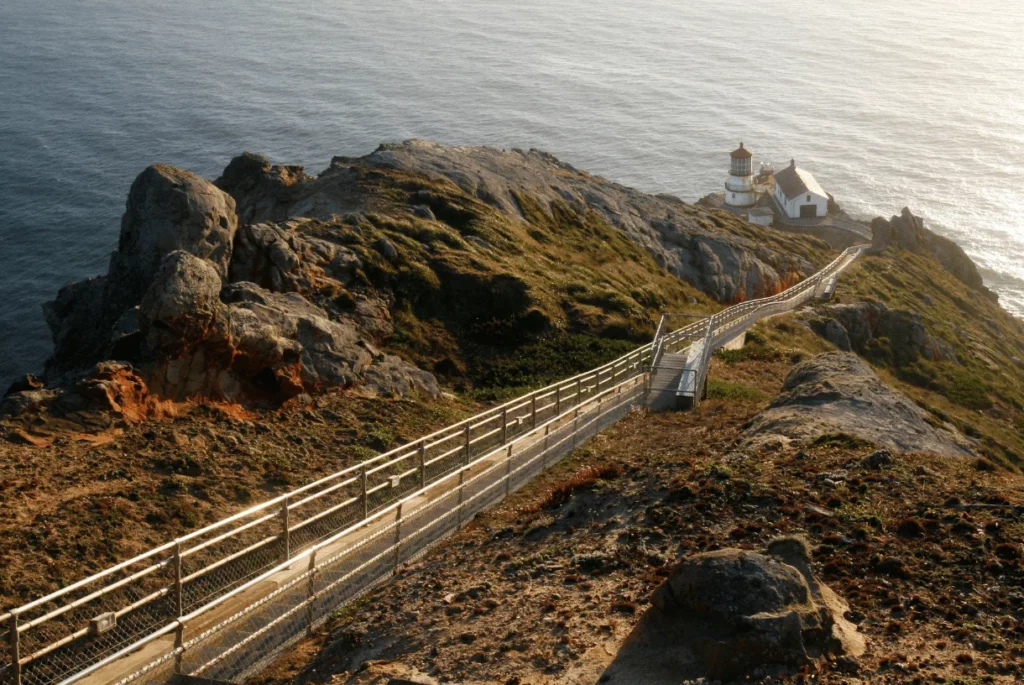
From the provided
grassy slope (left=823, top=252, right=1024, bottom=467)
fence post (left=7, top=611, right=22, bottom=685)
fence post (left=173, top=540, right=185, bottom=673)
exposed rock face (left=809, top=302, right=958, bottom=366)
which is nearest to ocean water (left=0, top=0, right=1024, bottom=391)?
grassy slope (left=823, top=252, right=1024, bottom=467)

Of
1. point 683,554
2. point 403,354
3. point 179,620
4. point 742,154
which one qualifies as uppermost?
point 179,620

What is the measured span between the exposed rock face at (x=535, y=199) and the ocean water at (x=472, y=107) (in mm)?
24225

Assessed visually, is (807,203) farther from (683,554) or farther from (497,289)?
(683,554)

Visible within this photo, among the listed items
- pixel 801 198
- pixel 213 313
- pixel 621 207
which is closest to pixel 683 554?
pixel 213 313

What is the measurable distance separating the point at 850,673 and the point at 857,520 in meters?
4.64

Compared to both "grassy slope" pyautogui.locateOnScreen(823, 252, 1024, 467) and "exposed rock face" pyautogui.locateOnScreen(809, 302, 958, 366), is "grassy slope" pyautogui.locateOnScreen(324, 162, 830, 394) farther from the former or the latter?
"grassy slope" pyautogui.locateOnScreen(823, 252, 1024, 467)

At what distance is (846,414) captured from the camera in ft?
72.2

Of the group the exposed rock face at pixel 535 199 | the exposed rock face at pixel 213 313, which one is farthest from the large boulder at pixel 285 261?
the exposed rock face at pixel 535 199

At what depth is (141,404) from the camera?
20469 millimetres

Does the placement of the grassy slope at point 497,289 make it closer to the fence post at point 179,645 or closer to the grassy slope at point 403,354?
the grassy slope at point 403,354

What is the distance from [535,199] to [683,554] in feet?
125

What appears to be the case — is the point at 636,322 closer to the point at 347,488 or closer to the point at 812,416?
the point at 812,416

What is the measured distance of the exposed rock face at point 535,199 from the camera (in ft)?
144

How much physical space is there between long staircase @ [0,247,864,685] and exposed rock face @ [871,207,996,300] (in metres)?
73.7
